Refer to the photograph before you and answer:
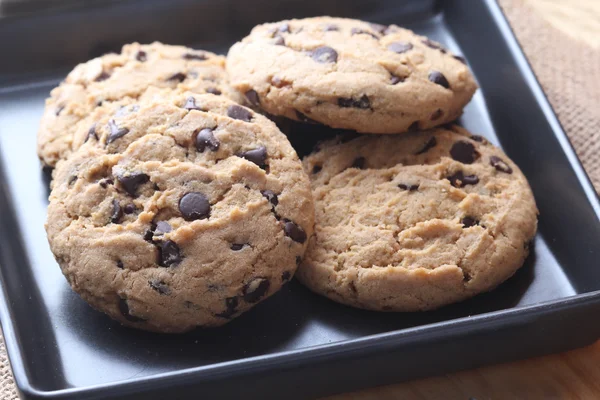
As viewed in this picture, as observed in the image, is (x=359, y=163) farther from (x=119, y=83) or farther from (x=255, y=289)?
(x=119, y=83)

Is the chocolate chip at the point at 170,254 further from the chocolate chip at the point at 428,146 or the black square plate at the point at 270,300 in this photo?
the chocolate chip at the point at 428,146

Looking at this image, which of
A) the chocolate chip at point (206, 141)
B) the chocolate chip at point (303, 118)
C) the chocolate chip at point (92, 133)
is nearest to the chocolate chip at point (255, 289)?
the chocolate chip at point (206, 141)

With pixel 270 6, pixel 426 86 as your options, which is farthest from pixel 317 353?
pixel 270 6

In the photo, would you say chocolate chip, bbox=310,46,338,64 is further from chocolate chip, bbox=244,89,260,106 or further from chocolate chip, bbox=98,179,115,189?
chocolate chip, bbox=98,179,115,189

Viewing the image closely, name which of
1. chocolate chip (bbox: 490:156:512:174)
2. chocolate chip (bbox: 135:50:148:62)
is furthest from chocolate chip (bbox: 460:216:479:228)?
chocolate chip (bbox: 135:50:148:62)

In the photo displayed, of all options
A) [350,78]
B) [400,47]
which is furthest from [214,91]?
[400,47]

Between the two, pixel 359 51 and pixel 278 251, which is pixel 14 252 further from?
pixel 359 51
